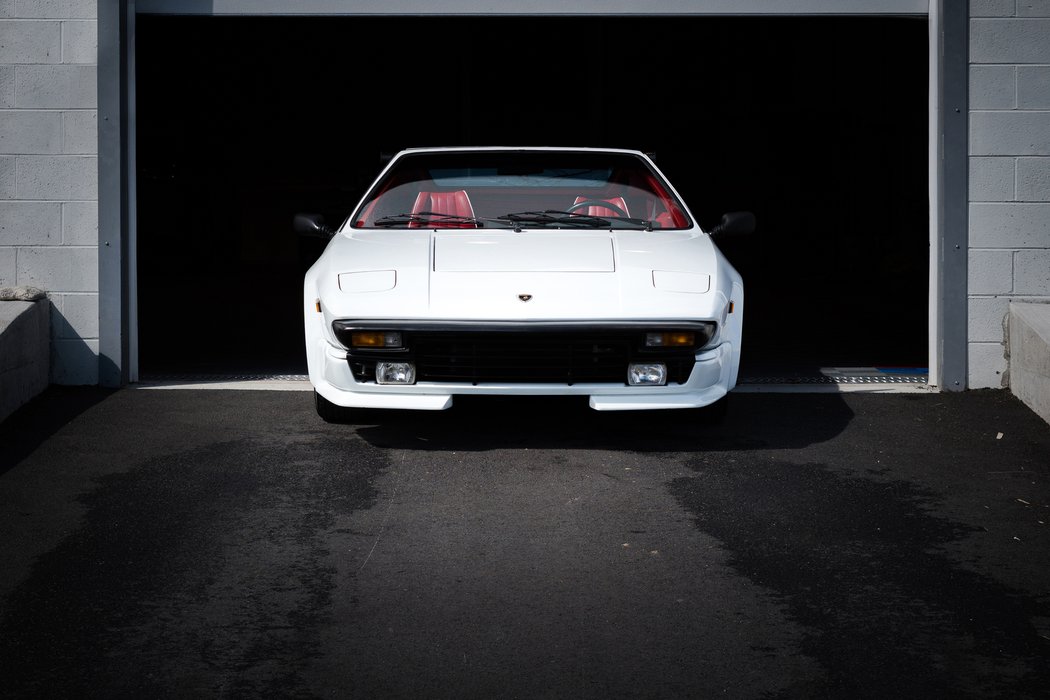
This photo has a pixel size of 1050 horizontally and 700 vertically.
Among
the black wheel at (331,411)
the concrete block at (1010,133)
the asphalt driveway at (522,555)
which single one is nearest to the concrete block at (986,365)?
the asphalt driveway at (522,555)

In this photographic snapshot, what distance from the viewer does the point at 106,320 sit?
762cm

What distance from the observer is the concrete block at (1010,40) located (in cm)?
752

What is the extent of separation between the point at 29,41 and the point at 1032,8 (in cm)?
593

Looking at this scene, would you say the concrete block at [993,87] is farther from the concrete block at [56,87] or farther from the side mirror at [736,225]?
the concrete block at [56,87]

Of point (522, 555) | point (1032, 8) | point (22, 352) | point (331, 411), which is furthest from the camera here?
point (1032, 8)

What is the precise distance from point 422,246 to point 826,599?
2.87 meters

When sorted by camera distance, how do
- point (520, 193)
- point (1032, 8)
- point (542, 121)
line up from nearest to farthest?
point (520, 193)
point (1032, 8)
point (542, 121)

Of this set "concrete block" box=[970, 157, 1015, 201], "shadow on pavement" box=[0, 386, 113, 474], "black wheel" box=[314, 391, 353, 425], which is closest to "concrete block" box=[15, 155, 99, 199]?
"shadow on pavement" box=[0, 386, 113, 474]

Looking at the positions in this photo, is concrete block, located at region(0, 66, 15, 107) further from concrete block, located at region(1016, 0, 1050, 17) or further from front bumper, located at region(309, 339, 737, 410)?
concrete block, located at region(1016, 0, 1050, 17)

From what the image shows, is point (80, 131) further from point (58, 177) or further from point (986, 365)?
point (986, 365)

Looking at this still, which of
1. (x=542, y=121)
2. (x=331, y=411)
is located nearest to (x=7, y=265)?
(x=331, y=411)

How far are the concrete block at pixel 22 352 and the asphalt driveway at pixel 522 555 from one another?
205mm

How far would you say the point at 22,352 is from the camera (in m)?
7.00

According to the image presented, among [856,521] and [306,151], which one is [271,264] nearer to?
[306,151]
